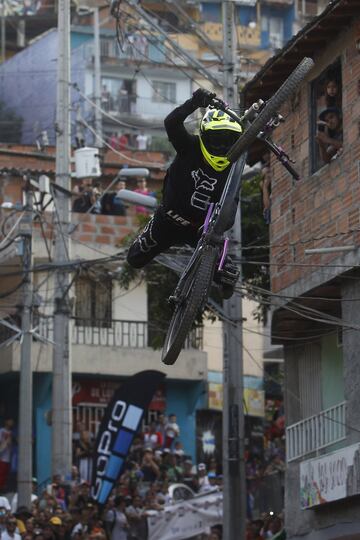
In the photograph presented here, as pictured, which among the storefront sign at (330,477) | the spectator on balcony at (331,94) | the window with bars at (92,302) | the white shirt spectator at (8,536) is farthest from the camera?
the window with bars at (92,302)

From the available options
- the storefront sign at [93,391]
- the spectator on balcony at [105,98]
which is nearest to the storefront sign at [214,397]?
the storefront sign at [93,391]

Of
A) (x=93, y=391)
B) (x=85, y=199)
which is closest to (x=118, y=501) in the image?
(x=85, y=199)

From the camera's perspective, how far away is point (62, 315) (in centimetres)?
3142

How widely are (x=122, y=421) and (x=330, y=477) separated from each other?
4975 millimetres

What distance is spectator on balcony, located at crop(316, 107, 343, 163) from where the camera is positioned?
76.9 feet

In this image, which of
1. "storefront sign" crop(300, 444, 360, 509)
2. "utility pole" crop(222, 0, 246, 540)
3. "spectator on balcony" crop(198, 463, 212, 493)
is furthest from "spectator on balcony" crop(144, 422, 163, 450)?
"storefront sign" crop(300, 444, 360, 509)

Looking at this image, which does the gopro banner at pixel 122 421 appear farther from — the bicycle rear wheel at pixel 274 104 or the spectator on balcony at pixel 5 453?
the bicycle rear wheel at pixel 274 104

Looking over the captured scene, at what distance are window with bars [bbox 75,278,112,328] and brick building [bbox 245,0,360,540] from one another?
15.2m

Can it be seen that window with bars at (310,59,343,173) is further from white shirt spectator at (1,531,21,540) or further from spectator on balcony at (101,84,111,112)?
spectator on balcony at (101,84,111,112)

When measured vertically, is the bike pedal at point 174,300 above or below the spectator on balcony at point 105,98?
below

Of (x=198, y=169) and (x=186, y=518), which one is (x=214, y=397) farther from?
(x=198, y=169)

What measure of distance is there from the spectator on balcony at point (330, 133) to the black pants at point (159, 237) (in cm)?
702

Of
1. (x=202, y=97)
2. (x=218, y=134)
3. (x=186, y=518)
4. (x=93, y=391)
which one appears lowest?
(x=186, y=518)

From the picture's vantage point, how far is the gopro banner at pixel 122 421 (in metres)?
27.1
